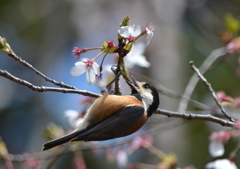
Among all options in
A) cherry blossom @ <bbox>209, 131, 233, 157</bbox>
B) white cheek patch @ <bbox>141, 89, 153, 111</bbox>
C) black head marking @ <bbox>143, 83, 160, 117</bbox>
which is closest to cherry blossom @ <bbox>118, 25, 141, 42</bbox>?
black head marking @ <bbox>143, 83, 160, 117</bbox>

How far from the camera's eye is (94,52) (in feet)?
23.3

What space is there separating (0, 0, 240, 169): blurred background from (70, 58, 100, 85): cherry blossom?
3.24 meters

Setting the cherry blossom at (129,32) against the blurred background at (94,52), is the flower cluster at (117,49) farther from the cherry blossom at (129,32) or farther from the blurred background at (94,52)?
the blurred background at (94,52)

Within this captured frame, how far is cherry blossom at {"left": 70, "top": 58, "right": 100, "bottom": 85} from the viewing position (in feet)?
6.41

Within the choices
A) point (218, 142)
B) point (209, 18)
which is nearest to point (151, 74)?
point (209, 18)

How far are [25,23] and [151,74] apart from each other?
4839mm

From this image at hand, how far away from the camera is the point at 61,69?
337 inches

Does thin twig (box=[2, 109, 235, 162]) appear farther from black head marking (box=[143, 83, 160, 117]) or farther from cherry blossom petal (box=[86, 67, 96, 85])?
cherry blossom petal (box=[86, 67, 96, 85])

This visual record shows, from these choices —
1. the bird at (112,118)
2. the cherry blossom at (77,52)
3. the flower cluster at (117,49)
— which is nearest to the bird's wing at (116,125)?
the bird at (112,118)

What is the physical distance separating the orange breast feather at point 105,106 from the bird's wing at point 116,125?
0.03 meters

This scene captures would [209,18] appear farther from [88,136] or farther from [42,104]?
[42,104]

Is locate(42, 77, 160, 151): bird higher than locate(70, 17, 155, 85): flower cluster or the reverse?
the reverse

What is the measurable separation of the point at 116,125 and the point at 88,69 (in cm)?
43

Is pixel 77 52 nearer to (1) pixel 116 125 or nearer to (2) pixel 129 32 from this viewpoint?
(2) pixel 129 32
